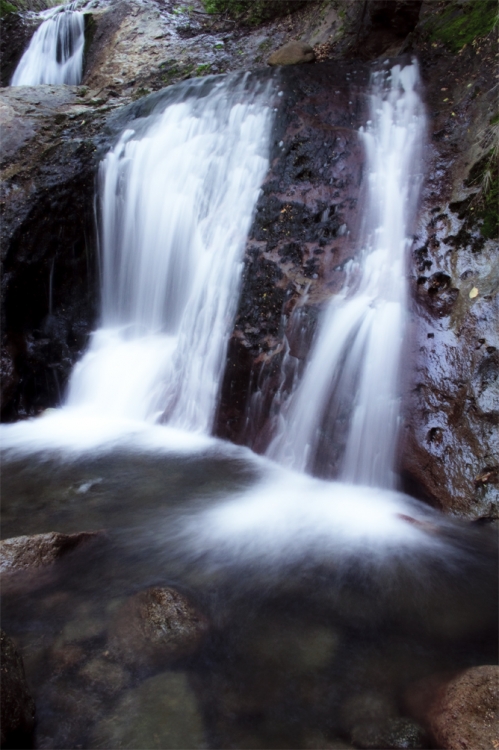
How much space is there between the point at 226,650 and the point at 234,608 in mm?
318

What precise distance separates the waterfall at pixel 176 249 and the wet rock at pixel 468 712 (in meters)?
3.46

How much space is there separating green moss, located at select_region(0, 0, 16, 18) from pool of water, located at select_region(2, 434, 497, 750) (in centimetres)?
1209

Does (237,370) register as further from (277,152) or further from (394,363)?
(277,152)

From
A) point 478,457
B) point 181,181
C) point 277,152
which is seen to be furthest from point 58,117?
point 478,457

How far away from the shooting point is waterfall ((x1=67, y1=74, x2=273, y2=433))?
576 centimetres

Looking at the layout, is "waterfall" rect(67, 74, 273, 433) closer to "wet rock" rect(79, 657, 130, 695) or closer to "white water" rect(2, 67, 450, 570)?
"white water" rect(2, 67, 450, 570)

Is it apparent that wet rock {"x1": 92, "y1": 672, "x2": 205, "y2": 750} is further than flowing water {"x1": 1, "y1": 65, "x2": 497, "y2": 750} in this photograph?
No

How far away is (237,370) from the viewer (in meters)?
5.36

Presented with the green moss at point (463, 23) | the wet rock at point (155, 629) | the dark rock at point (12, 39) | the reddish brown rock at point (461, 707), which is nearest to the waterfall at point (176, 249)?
the green moss at point (463, 23)

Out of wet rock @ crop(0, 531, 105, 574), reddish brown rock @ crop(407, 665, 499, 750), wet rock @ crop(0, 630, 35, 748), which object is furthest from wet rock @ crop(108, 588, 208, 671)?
reddish brown rock @ crop(407, 665, 499, 750)

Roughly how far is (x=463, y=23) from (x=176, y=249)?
4051 millimetres

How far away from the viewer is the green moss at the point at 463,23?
18.6ft

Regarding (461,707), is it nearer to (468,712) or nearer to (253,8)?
(468,712)

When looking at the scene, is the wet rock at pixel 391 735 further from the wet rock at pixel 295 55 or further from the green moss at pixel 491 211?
the wet rock at pixel 295 55
